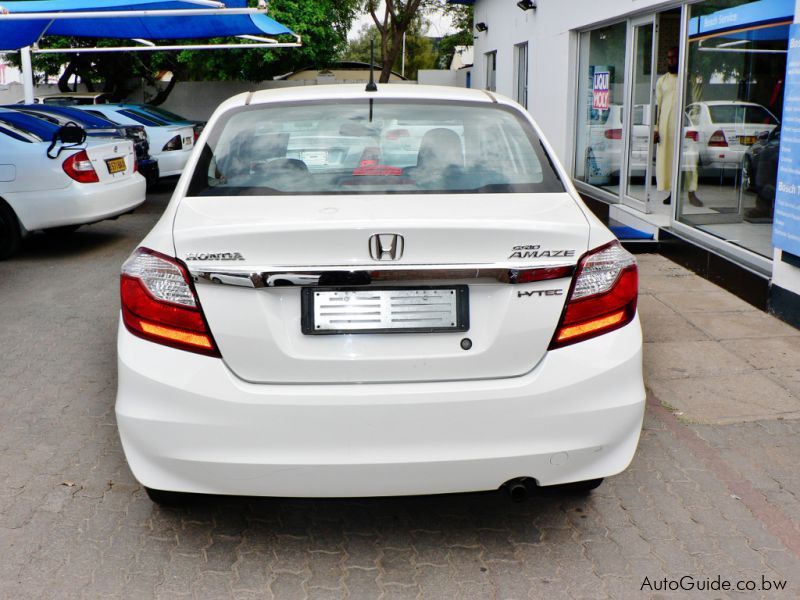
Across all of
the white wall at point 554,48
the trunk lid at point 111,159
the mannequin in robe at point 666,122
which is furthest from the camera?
the white wall at point 554,48

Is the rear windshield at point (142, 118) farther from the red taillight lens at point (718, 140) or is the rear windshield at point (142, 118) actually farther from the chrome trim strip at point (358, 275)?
the chrome trim strip at point (358, 275)

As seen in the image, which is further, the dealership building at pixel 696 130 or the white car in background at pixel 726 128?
the white car in background at pixel 726 128

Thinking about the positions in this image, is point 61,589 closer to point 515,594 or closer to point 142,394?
point 142,394

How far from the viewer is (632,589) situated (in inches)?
124

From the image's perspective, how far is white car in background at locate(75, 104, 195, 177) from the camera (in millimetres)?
14586

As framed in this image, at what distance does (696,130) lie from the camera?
914cm

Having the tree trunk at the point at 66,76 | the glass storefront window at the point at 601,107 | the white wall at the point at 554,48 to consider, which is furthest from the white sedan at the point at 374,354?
the tree trunk at the point at 66,76

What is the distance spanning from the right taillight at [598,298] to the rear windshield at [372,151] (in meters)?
0.50

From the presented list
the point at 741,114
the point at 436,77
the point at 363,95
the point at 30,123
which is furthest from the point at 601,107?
the point at 436,77

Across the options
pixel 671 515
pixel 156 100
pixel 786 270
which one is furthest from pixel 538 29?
pixel 156 100

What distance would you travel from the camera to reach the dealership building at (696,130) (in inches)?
272

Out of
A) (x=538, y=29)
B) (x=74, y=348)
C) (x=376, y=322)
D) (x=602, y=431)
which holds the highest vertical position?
(x=538, y=29)

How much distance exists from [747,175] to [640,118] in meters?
3.15

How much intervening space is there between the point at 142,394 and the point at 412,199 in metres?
1.12
